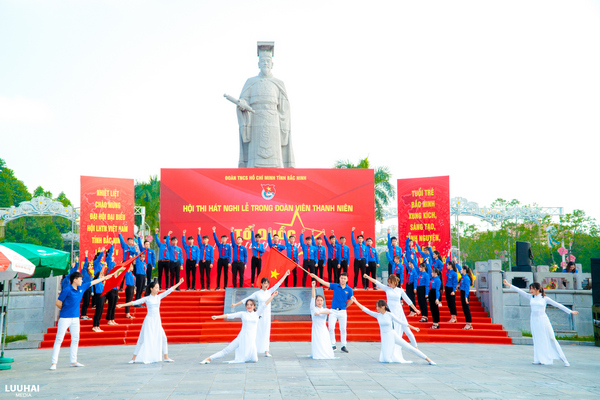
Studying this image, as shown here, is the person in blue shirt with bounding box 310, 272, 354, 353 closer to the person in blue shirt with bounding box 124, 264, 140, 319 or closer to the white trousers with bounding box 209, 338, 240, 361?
the white trousers with bounding box 209, 338, 240, 361

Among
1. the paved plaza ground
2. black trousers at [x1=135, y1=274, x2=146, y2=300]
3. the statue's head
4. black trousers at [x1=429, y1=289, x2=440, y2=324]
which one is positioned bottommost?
the paved plaza ground

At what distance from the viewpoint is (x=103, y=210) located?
62.4ft

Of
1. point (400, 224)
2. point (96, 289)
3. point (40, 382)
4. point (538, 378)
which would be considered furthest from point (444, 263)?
point (40, 382)

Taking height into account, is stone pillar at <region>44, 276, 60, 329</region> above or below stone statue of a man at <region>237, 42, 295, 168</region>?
below

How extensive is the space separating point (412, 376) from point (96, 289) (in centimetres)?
844

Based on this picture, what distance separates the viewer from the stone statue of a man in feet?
68.4

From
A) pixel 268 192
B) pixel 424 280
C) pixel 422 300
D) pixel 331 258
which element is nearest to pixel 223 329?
pixel 331 258

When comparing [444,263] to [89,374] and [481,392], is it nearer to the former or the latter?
[481,392]

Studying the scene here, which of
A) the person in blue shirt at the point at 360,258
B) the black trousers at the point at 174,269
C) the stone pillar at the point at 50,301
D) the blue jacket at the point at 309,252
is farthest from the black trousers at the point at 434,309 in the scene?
the stone pillar at the point at 50,301

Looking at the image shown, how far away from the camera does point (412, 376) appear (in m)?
7.83

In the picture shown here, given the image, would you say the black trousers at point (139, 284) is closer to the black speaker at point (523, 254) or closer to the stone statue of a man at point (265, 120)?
the stone statue of a man at point (265, 120)

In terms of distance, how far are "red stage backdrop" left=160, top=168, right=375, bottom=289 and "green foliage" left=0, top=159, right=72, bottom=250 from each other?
3438cm

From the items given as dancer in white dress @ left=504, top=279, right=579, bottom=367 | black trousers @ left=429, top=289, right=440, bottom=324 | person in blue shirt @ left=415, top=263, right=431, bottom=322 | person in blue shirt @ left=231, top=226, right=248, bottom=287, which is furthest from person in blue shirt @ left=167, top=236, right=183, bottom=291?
dancer in white dress @ left=504, top=279, right=579, bottom=367

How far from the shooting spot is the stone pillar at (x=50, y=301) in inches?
539
